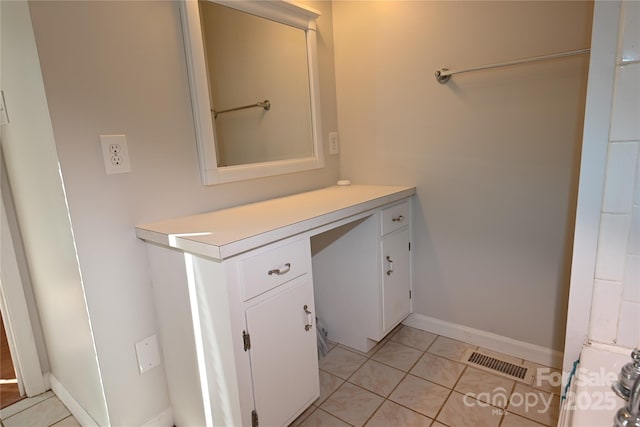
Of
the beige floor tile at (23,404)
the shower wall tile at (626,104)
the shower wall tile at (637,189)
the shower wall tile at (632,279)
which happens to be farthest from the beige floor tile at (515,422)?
the beige floor tile at (23,404)

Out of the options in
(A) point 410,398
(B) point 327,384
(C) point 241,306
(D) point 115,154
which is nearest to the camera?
(C) point 241,306

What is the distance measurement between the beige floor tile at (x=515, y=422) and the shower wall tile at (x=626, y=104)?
1.17 metres

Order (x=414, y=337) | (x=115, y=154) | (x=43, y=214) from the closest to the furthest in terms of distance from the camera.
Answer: (x=115, y=154), (x=43, y=214), (x=414, y=337)

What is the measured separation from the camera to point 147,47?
134 centimetres

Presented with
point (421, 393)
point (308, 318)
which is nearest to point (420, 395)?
point (421, 393)

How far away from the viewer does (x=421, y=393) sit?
5.42 feet

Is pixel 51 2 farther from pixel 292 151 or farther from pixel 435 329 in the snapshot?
pixel 435 329

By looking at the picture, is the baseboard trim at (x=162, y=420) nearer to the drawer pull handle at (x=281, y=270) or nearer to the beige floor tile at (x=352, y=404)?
the beige floor tile at (x=352, y=404)

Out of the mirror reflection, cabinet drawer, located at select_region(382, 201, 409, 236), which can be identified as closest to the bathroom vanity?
cabinet drawer, located at select_region(382, 201, 409, 236)

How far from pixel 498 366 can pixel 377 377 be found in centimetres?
60

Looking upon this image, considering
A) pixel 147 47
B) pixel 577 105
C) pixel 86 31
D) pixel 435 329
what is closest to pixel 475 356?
pixel 435 329

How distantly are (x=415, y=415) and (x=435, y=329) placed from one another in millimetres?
667

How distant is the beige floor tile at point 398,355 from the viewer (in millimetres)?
1869

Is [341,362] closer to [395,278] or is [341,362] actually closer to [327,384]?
[327,384]
